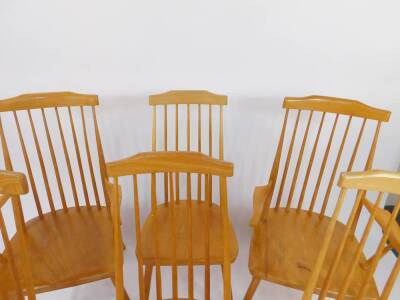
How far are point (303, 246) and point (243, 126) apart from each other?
615 millimetres

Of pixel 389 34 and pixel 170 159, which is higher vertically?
pixel 389 34

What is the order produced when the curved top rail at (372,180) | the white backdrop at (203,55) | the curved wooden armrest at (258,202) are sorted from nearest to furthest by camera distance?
the curved top rail at (372,180) → the curved wooden armrest at (258,202) → the white backdrop at (203,55)

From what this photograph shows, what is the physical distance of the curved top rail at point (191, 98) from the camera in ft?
4.49

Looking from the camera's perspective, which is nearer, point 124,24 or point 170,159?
point 170,159

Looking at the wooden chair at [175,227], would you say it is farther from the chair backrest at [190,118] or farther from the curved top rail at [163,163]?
the chair backrest at [190,118]

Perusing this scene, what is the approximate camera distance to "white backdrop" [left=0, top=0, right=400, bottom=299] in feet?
A: 4.45

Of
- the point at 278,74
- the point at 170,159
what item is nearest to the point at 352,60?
the point at 278,74

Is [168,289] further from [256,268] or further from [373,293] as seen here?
[373,293]

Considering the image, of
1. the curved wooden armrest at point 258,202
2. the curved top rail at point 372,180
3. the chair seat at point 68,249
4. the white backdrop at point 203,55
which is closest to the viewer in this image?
the curved top rail at point 372,180

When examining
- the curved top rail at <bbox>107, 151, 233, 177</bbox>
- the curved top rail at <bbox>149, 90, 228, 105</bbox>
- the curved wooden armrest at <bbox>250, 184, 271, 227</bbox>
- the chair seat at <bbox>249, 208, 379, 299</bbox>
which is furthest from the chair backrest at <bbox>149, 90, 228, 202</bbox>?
the curved top rail at <bbox>107, 151, 233, 177</bbox>

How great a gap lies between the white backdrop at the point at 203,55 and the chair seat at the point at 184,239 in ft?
1.33

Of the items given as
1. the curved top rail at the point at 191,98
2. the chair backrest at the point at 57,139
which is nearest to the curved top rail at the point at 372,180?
the curved top rail at the point at 191,98

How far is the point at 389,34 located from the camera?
139 centimetres

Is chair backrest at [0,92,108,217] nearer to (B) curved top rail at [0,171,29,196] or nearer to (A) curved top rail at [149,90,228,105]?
(A) curved top rail at [149,90,228,105]
